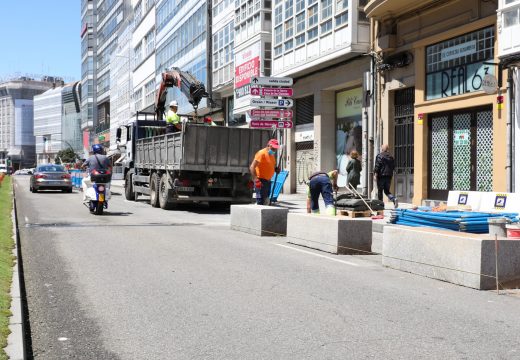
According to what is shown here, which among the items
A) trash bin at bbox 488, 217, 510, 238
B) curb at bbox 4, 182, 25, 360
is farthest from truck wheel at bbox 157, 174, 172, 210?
curb at bbox 4, 182, 25, 360

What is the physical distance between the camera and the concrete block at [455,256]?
6988mm

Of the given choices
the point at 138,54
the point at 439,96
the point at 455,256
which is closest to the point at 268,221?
the point at 455,256

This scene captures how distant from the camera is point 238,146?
18.1 m

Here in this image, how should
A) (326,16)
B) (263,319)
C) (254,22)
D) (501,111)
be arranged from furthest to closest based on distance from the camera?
1. (254,22)
2. (326,16)
3. (501,111)
4. (263,319)

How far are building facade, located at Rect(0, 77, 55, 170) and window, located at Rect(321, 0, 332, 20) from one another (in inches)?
6973

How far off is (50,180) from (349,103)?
1406cm

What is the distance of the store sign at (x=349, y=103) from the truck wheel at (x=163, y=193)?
826 cm

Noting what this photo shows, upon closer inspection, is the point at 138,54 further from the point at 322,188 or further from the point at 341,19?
the point at 322,188

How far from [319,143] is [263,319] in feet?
67.6

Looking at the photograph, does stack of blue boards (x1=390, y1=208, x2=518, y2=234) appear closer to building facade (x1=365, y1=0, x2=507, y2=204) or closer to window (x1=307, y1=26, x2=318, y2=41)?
building facade (x1=365, y1=0, x2=507, y2=204)

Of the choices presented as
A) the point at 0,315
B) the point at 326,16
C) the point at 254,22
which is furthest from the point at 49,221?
the point at 254,22

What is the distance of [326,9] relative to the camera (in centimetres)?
2281

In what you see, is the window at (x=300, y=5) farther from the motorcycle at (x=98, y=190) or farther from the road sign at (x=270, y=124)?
the motorcycle at (x=98, y=190)

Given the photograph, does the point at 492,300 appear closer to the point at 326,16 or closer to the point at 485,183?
the point at 485,183
